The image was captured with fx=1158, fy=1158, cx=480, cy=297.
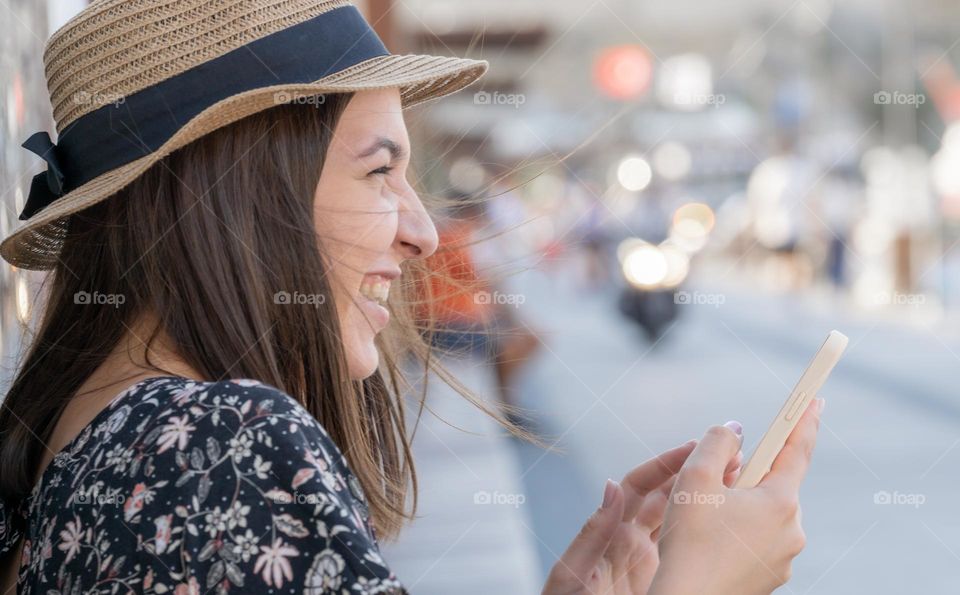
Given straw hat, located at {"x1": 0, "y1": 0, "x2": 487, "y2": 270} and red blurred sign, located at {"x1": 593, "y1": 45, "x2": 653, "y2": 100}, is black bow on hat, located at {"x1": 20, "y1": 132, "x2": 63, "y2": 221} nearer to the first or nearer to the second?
straw hat, located at {"x1": 0, "y1": 0, "x2": 487, "y2": 270}

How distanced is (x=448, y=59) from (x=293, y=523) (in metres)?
0.93

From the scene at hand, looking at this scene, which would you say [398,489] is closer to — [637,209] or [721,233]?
[637,209]

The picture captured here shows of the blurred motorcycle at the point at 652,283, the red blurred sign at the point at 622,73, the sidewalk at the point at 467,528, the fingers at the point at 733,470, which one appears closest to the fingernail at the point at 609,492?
the fingers at the point at 733,470

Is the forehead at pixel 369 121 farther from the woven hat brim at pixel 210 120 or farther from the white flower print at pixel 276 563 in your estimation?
the white flower print at pixel 276 563

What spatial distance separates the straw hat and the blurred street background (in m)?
0.50

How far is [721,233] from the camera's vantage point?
1309 inches

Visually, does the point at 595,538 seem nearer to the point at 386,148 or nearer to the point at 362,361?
the point at 362,361

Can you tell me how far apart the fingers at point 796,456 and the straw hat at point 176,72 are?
0.64m

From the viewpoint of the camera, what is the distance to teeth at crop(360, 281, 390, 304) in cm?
153

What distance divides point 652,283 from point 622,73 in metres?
8.49

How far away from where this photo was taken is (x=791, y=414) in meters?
1.34

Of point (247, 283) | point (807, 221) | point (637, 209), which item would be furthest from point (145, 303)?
point (807, 221)

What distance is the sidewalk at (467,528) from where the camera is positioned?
431cm

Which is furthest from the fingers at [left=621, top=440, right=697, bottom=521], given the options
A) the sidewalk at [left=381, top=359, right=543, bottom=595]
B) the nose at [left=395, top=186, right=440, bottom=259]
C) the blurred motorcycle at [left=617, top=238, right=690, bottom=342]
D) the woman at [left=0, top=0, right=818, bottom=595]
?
the blurred motorcycle at [left=617, top=238, right=690, bottom=342]
